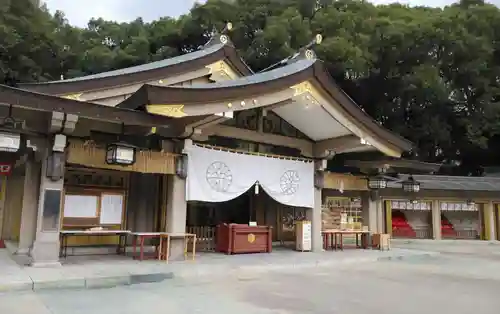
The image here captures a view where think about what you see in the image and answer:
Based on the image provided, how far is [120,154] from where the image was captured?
906 centimetres

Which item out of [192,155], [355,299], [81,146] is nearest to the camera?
[355,299]

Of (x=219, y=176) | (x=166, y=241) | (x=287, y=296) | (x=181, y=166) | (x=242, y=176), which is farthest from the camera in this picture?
(x=242, y=176)

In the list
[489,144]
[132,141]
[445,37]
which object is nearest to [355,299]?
[132,141]

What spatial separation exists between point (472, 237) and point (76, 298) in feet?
75.2

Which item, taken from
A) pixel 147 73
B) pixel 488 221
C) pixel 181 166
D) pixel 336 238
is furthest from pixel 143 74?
pixel 488 221

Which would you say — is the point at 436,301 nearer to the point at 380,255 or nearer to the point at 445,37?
the point at 380,255

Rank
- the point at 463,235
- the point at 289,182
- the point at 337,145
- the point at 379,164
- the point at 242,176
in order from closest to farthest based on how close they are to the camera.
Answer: the point at 242,176 → the point at 289,182 → the point at 337,145 → the point at 379,164 → the point at 463,235

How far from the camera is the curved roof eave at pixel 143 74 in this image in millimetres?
12195

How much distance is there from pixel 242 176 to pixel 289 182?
1.68 meters

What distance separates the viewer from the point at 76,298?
20.9 ft

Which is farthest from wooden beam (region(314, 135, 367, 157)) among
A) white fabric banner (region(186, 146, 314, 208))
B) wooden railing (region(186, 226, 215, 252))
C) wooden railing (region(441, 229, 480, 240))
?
wooden railing (region(441, 229, 480, 240))

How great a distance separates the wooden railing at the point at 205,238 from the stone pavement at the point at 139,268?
1.02m

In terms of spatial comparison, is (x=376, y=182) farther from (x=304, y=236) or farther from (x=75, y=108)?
(x=75, y=108)

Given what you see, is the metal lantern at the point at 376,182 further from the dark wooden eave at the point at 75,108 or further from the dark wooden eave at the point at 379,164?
the dark wooden eave at the point at 75,108
